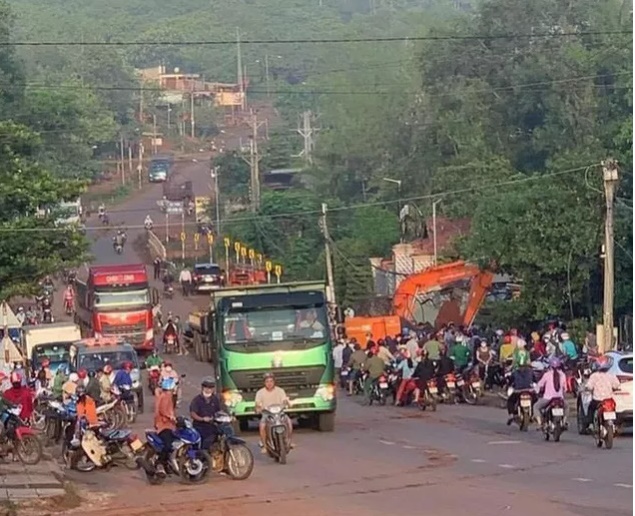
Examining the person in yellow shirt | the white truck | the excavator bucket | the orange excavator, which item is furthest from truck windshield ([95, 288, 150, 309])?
the person in yellow shirt

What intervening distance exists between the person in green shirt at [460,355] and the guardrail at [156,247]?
2177 inches

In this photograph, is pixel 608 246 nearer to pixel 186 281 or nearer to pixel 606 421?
pixel 606 421

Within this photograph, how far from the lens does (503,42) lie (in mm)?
90500

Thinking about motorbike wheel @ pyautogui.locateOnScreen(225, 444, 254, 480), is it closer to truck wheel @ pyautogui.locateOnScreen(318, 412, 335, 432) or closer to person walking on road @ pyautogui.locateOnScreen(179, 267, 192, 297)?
truck wheel @ pyautogui.locateOnScreen(318, 412, 335, 432)

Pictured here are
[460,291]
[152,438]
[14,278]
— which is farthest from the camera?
[460,291]

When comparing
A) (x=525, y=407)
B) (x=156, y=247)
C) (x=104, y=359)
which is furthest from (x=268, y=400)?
(x=156, y=247)

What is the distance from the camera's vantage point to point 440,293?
5294 cm

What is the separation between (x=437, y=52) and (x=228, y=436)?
73491 millimetres

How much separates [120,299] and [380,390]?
21.8m

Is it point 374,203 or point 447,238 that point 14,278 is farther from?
point 374,203

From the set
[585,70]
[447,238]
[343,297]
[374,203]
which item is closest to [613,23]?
[585,70]

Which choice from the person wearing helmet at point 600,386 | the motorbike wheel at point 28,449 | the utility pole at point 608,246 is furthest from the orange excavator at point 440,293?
the motorbike wheel at point 28,449

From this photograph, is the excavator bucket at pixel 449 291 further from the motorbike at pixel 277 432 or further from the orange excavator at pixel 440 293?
the motorbike at pixel 277 432

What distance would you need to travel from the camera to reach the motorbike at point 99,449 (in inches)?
941
